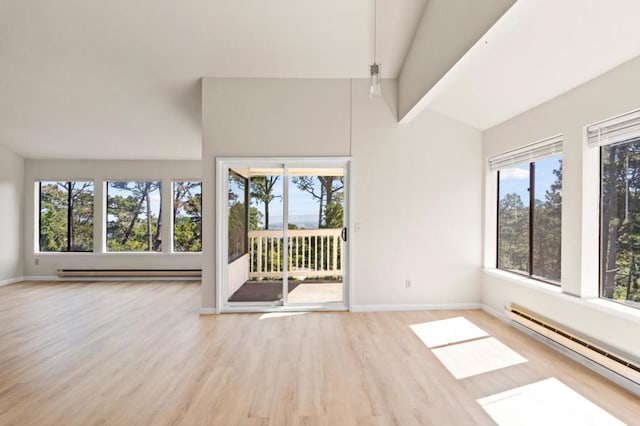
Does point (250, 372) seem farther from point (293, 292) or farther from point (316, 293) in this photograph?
point (316, 293)

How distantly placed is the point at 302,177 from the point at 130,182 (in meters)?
4.39

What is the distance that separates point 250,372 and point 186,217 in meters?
5.02

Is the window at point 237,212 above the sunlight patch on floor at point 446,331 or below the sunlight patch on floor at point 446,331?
above

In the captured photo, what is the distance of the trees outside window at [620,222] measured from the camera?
274 cm

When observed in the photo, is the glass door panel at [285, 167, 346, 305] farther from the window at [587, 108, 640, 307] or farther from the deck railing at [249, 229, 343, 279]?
the window at [587, 108, 640, 307]

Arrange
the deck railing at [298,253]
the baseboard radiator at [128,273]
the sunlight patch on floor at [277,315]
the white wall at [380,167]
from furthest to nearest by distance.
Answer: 1. the baseboard radiator at [128,273]
2. the deck railing at [298,253]
3. the white wall at [380,167]
4. the sunlight patch on floor at [277,315]

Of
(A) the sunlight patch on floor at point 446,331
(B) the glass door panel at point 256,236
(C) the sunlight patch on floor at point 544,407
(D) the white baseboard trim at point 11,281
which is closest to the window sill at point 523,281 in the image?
(A) the sunlight patch on floor at point 446,331

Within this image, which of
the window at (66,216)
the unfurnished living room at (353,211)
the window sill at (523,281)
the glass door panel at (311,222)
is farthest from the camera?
the window at (66,216)

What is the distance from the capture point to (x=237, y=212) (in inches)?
192

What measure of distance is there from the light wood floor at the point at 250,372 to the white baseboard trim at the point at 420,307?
0.13m

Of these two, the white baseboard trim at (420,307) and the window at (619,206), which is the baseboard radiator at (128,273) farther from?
the window at (619,206)

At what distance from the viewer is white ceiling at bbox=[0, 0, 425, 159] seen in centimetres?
358

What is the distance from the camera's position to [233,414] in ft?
7.38

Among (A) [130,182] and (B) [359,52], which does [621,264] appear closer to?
(B) [359,52]
